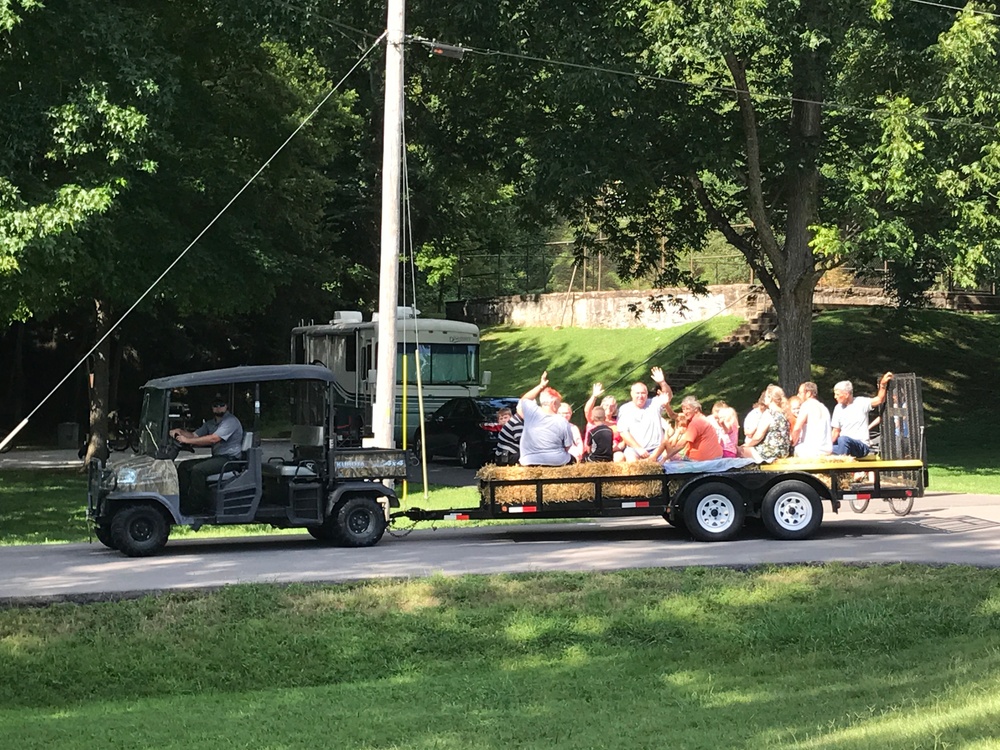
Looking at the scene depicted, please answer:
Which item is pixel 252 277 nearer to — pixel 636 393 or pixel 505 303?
Result: pixel 636 393

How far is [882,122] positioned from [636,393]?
32.4ft

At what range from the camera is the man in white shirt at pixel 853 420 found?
55.6ft

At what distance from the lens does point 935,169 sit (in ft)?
78.1

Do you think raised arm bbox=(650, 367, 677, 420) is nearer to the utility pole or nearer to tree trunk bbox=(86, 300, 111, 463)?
the utility pole

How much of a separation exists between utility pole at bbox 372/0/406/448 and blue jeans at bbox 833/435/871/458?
18.7 feet

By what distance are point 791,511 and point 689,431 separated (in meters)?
1.45

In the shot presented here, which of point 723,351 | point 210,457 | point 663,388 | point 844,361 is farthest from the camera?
point 723,351

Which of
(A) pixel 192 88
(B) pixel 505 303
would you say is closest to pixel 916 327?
(B) pixel 505 303

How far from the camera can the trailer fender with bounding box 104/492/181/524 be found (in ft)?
45.5

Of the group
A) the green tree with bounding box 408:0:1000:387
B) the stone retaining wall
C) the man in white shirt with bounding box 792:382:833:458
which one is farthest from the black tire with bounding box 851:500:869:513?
the stone retaining wall

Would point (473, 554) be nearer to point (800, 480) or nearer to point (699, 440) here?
point (699, 440)

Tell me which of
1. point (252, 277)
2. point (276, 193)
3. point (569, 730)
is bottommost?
point (569, 730)

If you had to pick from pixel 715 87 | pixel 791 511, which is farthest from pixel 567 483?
pixel 715 87

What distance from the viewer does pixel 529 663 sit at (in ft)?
34.1
